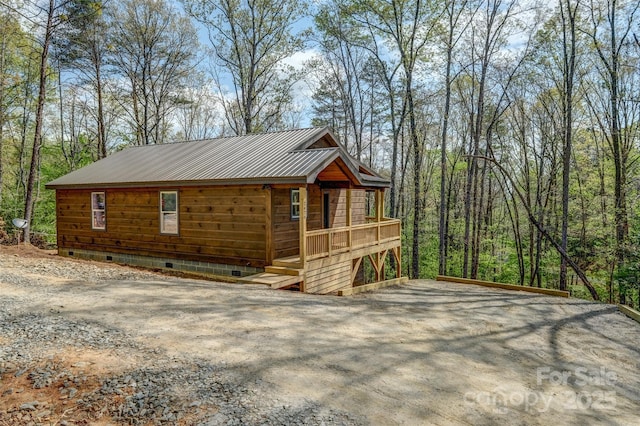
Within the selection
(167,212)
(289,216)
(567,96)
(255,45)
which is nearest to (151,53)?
(255,45)

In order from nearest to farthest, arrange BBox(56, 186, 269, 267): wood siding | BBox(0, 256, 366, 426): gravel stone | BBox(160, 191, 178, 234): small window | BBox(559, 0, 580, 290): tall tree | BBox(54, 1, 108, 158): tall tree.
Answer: BBox(0, 256, 366, 426): gravel stone < BBox(56, 186, 269, 267): wood siding < BBox(160, 191, 178, 234): small window < BBox(559, 0, 580, 290): tall tree < BBox(54, 1, 108, 158): tall tree

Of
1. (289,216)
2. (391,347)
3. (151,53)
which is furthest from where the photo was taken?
(151,53)

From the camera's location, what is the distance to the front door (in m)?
13.8

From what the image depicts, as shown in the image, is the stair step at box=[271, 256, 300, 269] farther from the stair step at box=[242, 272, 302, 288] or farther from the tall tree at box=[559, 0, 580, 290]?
the tall tree at box=[559, 0, 580, 290]

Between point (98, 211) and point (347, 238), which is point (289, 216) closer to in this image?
point (347, 238)

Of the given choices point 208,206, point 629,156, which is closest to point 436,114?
point 629,156

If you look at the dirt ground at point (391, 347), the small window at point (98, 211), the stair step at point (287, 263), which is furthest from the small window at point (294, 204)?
the small window at point (98, 211)

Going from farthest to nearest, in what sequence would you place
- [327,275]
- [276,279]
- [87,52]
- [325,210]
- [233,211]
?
1. [87,52]
2. [325,210]
3. [327,275]
4. [233,211]
5. [276,279]

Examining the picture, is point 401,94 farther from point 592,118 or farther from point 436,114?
point 592,118

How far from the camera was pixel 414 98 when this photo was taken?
877 inches

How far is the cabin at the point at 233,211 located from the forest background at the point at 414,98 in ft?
10.8

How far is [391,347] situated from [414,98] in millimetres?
19859

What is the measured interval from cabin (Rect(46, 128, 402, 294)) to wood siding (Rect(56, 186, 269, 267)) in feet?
0.11

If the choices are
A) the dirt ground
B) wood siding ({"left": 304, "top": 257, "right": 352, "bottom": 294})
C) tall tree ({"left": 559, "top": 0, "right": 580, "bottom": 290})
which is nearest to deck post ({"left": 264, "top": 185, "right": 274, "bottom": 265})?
wood siding ({"left": 304, "top": 257, "right": 352, "bottom": 294})
